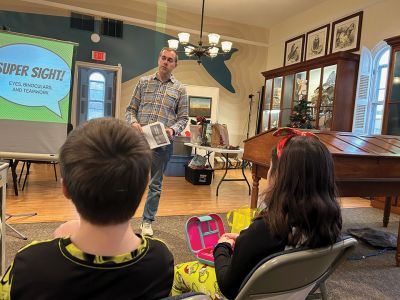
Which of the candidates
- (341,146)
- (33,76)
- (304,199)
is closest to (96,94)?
(33,76)

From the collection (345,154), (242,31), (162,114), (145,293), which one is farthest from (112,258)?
(242,31)

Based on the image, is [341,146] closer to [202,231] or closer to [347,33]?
[202,231]

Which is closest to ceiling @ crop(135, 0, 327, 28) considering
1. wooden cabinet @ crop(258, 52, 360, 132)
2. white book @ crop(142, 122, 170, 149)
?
wooden cabinet @ crop(258, 52, 360, 132)

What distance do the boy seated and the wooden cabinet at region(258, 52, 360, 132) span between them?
508cm

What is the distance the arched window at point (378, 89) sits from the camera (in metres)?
4.87

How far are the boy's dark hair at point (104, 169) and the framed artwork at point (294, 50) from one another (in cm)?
666

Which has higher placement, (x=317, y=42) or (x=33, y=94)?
(x=317, y=42)

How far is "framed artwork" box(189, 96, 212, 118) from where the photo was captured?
718 cm

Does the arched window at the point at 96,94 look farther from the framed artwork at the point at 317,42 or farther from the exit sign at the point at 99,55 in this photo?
the framed artwork at the point at 317,42

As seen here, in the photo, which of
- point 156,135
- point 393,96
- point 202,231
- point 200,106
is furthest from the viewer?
point 200,106

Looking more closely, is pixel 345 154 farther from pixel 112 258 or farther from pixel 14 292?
pixel 14 292

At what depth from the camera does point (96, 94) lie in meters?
7.09

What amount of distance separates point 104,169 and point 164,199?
3.52 metres

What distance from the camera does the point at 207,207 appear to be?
3863 millimetres
